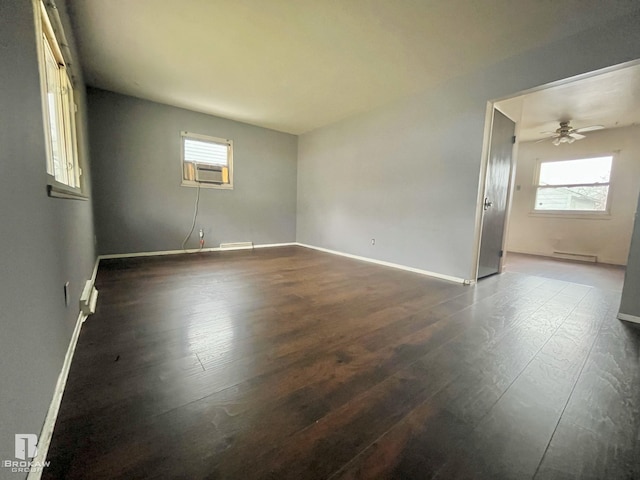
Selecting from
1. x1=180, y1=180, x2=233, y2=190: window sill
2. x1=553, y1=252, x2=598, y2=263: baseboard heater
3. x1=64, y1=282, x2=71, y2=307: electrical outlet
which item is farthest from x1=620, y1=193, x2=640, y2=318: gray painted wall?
x1=180, y1=180, x2=233, y2=190: window sill

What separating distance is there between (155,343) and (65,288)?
1.83 ft

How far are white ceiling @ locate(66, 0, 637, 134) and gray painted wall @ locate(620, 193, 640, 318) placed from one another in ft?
5.83

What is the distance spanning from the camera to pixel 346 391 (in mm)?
1211

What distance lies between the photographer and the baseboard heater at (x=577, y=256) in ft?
16.2

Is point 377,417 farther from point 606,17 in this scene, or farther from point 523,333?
point 606,17

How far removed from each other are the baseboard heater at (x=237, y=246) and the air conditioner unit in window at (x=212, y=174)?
1.20 metres

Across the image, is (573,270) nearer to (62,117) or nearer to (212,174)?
(212,174)

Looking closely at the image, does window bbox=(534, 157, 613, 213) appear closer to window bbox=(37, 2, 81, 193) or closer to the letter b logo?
the letter b logo

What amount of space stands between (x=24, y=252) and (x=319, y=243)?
4.75 metres

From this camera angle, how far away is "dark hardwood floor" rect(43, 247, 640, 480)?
87 cm

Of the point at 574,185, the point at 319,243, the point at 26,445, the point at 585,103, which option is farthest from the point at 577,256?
the point at 26,445

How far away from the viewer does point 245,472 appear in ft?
2.66

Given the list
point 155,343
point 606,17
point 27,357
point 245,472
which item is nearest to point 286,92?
point 606,17

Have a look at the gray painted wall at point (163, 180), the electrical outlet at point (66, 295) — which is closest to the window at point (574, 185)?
the gray painted wall at point (163, 180)
